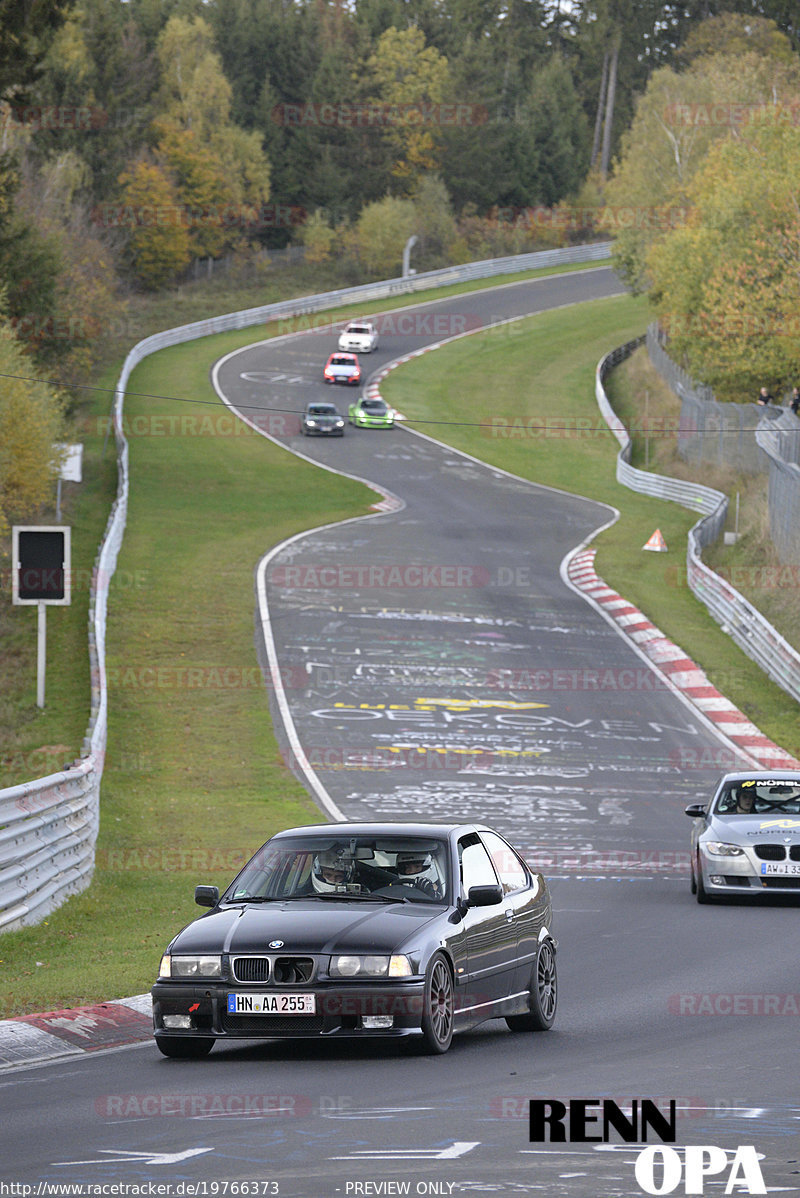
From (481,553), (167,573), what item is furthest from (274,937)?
(481,553)

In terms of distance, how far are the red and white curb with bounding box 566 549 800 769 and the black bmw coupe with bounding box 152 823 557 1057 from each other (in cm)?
1695

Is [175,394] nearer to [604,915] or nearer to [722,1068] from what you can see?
[604,915]

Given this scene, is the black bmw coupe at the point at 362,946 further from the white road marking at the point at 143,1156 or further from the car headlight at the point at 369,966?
the white road marking at the point at 143,1156

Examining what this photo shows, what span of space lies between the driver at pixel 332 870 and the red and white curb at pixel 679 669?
57.9ft

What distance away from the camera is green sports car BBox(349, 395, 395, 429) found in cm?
6638

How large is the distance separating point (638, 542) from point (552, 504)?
242 inches

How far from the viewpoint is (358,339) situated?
84.2 meters

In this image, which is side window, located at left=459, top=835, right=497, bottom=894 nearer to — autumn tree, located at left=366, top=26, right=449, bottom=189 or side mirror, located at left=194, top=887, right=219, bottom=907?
side mirror, located at left=194, top=887, right=219, bottom=907

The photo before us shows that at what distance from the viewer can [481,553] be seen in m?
44.6

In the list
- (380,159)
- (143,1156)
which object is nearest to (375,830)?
(143,1156)

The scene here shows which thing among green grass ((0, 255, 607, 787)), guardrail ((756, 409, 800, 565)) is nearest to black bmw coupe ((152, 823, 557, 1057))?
green grass ((0, 255, 607, 787))

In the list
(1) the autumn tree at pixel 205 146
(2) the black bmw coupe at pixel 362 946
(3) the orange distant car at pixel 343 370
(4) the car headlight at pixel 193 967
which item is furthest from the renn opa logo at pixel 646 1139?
(1) the autumn tree at pixel 205 146

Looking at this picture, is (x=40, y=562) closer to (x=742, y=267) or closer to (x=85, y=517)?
(x=85, y=517)

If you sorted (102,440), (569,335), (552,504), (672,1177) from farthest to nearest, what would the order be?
(569,335) < (102,440) < (552,504) < (672,1177)
